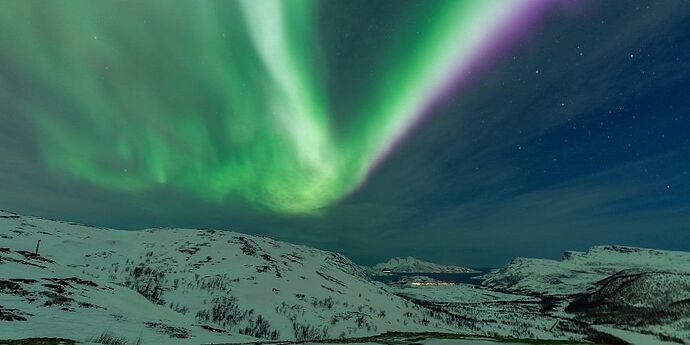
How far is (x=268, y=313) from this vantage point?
48.2 m

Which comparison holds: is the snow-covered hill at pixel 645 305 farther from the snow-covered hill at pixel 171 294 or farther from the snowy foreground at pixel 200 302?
the snow-covered hill at pixel 171 294

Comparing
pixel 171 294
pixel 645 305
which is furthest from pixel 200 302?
pixel 645 305

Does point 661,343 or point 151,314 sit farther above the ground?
point 151,314

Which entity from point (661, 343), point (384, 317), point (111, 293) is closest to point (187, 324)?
point (111, 293)

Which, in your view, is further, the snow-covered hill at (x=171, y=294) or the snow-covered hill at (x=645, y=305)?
the snow-covered hill at (x=645, y=305)

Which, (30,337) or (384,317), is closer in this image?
(30,337)

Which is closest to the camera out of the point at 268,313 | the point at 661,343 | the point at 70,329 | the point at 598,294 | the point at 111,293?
the point at 70,329

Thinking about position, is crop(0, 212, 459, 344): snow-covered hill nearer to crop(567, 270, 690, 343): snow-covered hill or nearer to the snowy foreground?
the snowy foreground

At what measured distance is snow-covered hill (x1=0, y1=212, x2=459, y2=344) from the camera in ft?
61.3

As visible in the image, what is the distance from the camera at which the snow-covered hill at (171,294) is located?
1869cm

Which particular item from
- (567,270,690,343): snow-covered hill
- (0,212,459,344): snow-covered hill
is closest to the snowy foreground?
(0,212,459,344): snow-covered hill

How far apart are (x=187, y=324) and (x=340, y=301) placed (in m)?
45.6

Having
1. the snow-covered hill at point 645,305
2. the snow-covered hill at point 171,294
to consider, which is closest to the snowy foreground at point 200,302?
the snow-covered hill at point 171,294

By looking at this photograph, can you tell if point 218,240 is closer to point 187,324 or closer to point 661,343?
point 187,324
